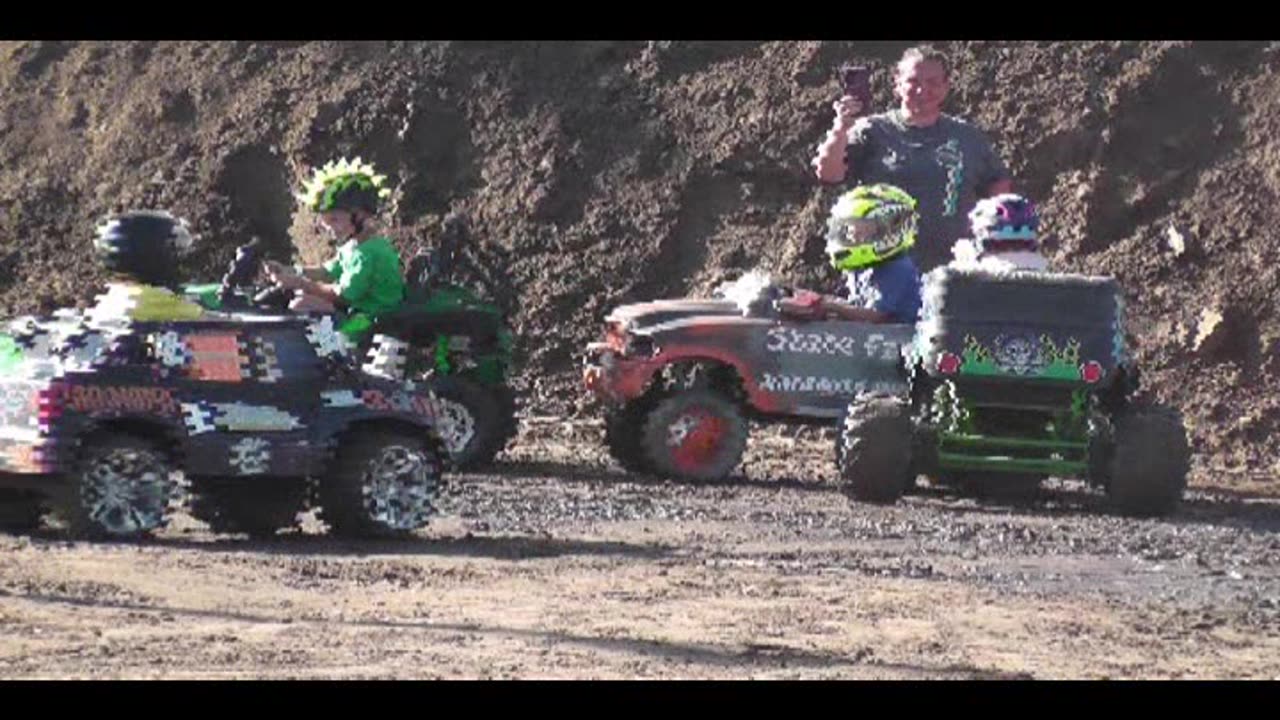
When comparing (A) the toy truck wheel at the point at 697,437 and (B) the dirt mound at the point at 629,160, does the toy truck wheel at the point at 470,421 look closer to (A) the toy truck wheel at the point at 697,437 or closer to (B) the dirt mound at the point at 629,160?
(A) the toy truck wheel at the point at 697,437

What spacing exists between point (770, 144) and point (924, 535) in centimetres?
923

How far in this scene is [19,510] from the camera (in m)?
16.0

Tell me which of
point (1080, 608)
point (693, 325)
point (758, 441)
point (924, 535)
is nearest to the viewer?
point (1080, 608)

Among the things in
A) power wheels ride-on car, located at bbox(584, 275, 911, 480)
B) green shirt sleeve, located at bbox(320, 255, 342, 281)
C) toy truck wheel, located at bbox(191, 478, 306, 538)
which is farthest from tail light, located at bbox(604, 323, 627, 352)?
toy truck wheel, located at bbox(191, 478, 306, 538)

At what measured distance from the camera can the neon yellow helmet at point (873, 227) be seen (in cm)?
1945

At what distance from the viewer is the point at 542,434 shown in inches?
903

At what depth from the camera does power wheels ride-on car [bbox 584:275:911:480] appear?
1927 centimetres

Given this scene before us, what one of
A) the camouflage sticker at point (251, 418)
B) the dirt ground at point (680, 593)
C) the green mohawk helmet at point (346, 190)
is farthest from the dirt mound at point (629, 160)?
the camouflage sticker at point (251, 418)

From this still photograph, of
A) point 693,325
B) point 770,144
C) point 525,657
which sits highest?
point 770,144

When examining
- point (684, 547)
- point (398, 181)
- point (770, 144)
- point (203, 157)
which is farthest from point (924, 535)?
point (203, 157)

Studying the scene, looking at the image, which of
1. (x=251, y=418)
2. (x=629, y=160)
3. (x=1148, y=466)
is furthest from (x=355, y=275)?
(x=629, y=160)

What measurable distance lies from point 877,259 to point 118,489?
5923 millimetres

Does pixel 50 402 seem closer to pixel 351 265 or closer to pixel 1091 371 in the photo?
pixel 351 265
